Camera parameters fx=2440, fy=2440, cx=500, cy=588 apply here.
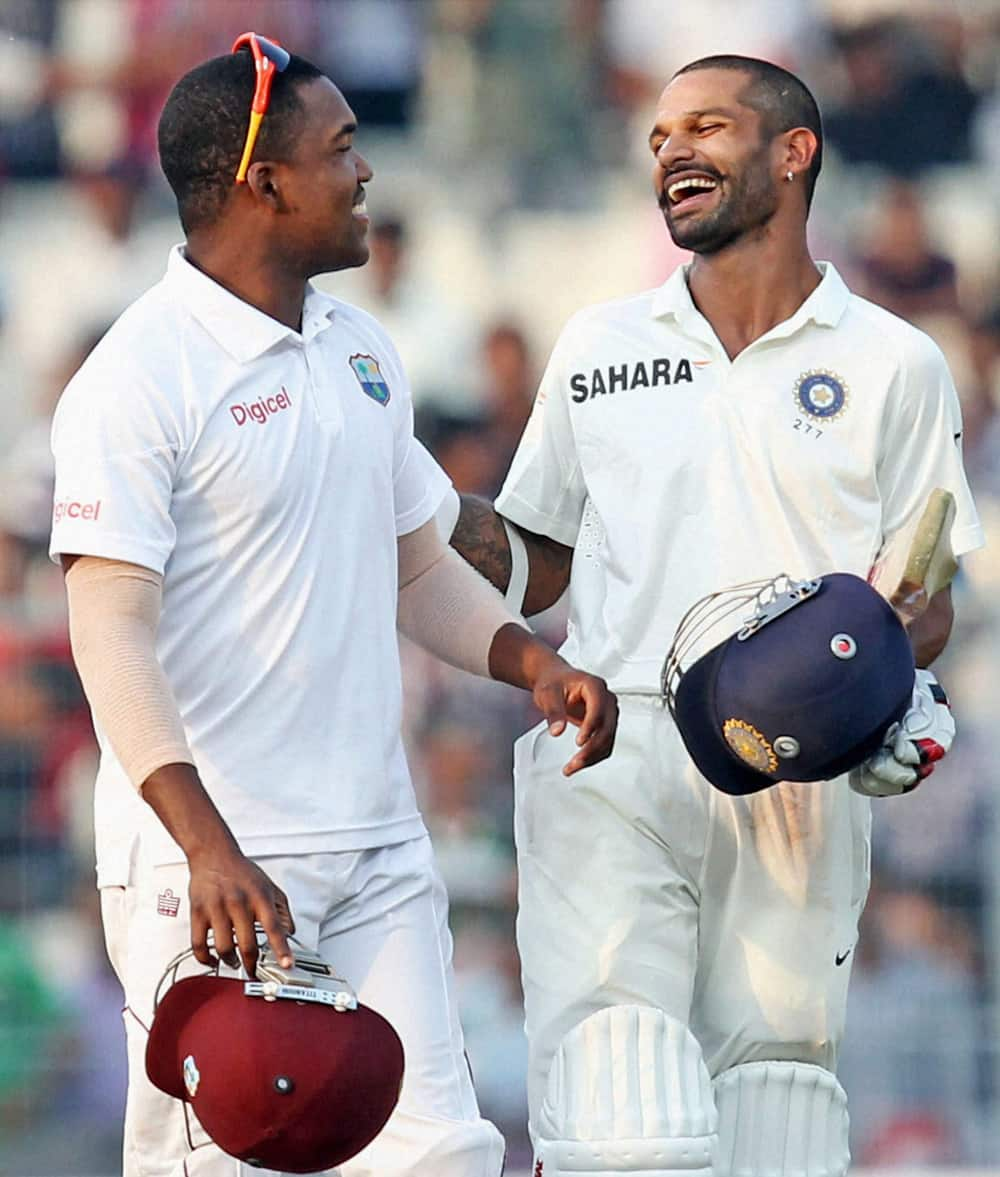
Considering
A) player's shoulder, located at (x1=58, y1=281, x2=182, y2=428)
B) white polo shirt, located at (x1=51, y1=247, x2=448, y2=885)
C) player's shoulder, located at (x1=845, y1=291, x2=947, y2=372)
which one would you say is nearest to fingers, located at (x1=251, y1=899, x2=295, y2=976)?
white polo shirt, located at (x1=51, y1=247, x2=448, y2=885)

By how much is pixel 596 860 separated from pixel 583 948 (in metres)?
0.14

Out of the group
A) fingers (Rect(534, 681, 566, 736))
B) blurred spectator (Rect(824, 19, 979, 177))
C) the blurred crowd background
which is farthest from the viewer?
blurred spectator (Rect(824, 19, 979, 177))

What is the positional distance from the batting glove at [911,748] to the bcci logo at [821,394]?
1.67 ft

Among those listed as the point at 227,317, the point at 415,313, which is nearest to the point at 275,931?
the point at 227,317

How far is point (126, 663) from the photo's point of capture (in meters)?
3.06

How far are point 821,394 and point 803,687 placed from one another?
659 mm

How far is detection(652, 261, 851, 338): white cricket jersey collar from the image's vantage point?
399cm

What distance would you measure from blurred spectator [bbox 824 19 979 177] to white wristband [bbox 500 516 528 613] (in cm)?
378

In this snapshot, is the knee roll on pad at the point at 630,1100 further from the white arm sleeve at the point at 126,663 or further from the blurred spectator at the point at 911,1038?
the blurred spectator at the point at 911,1038

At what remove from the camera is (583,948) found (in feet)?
12.6

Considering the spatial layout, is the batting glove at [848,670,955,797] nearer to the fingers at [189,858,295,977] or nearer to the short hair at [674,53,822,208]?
the short hair at [674,53,822,208]

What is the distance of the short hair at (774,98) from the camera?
13.2 feet

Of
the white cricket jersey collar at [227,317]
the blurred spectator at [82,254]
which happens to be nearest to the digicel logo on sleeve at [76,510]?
the white cricket jersey collar at [227,317]

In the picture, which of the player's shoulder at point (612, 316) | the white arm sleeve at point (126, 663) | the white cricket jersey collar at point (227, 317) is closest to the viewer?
the white arm sleeve at point (126, 663)
